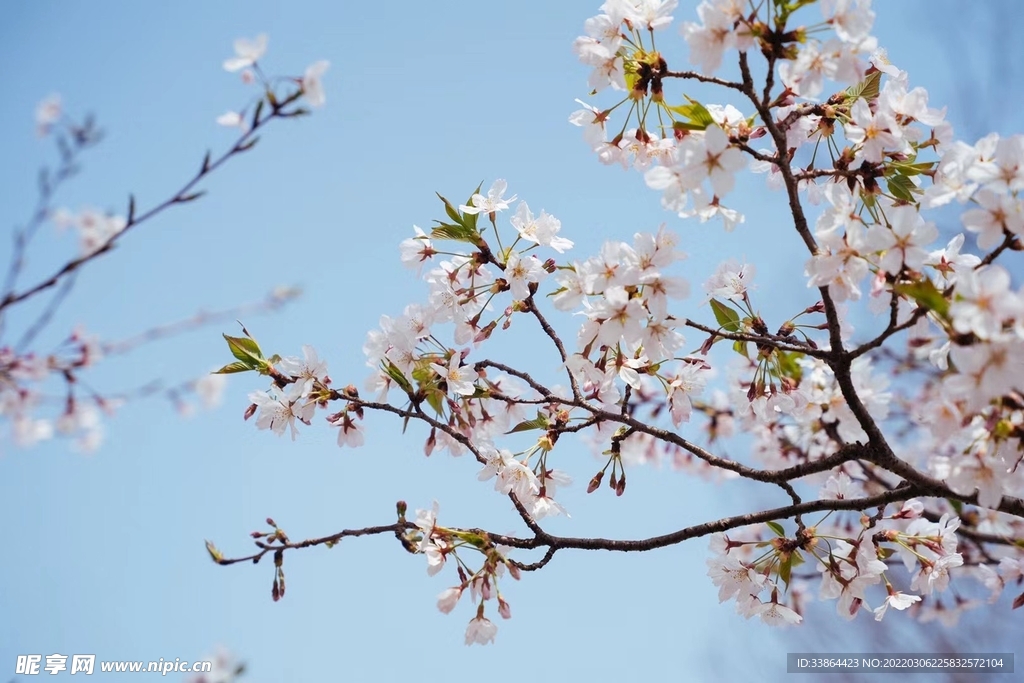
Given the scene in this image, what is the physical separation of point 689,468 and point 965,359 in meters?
3.67

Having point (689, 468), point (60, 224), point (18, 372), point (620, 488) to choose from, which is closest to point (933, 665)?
point (689, 468)

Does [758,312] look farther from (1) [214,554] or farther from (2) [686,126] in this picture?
(1) [214,554]

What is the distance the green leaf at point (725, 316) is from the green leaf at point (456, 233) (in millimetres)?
557

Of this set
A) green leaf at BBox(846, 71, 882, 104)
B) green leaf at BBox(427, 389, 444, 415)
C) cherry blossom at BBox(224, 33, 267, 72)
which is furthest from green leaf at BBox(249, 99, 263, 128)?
green leaf at BBox(846, 71, 882, 104)

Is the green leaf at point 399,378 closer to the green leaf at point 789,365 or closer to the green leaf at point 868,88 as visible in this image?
the green leaf at point 789,365

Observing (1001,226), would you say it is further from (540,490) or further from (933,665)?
(933,665)

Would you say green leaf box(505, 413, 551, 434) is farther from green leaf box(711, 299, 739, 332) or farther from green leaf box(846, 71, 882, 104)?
green leaf box(846, 71, 882, 104)

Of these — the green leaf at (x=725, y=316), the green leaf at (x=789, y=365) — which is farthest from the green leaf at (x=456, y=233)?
the green leaf at (x=789, y=365)

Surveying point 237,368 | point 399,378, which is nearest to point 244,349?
point 237,368

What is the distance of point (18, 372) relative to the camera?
2.04 metres

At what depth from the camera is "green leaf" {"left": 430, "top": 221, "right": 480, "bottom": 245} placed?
1.71 metres

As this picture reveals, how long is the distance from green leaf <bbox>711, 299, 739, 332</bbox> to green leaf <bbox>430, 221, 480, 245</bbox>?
1.83ft

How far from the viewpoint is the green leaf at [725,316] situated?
5.22ft

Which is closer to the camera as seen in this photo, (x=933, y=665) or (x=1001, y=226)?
(x=1001, y=226)
